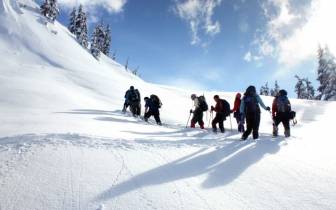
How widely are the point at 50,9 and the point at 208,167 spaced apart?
95.1 meters

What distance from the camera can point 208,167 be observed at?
7.48 metres

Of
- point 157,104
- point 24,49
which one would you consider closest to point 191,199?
point 157,104

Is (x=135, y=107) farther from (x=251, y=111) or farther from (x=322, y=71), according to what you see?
(x=322, y=71)

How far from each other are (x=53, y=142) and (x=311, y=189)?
5.73 metres

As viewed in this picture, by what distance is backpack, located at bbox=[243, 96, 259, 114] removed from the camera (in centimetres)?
1130

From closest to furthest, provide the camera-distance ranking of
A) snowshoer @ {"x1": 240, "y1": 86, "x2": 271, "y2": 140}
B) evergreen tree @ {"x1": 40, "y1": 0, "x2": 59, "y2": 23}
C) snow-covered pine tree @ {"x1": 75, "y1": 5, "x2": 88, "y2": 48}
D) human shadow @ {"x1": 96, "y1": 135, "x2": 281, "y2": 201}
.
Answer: human shadow @ {"x1": 96, "y1": 135, "x2": 281, "y2": 201}, snowshoer @ {"x1": 240, "y1": 86, "x2": 271, "y2": 140}, evergreen tree @ {"x1": 40, "y1": 0, "x2": 59, "y2": 23}, snow-covered pine tree @ {"x1": 75, "y1": 5, "x2": 88, "y2": 48}

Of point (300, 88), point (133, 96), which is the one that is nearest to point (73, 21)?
point (300, 88)

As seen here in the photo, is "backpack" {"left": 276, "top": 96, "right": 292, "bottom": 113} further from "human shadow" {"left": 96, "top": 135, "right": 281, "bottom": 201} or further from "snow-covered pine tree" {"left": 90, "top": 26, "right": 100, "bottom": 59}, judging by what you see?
"snow-covered pine tree" {"left": 90, "top": 26, "right": 100, "bottom": 59}

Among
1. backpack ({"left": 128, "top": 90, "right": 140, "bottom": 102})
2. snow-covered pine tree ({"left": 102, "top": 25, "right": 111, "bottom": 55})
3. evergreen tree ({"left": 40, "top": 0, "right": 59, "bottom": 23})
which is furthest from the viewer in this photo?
snow-covered pine tree ({"left": 102, "top": 25, "right": 111, "bottom": 55})

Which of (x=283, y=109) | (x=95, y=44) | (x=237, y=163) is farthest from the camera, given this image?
(x=95, y=44)

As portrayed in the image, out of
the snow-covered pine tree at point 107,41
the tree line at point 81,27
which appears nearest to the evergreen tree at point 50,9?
the tree line at point 81,27

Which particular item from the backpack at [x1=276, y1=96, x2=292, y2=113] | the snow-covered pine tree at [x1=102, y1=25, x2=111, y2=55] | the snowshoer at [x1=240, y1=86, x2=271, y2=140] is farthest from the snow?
the snow-covered pine tree at [x1=102, y1=25, x2=111, y2=55]

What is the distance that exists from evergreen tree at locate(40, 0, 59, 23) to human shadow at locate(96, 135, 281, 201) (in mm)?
91796

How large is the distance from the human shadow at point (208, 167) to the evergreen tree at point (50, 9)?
9180cm
